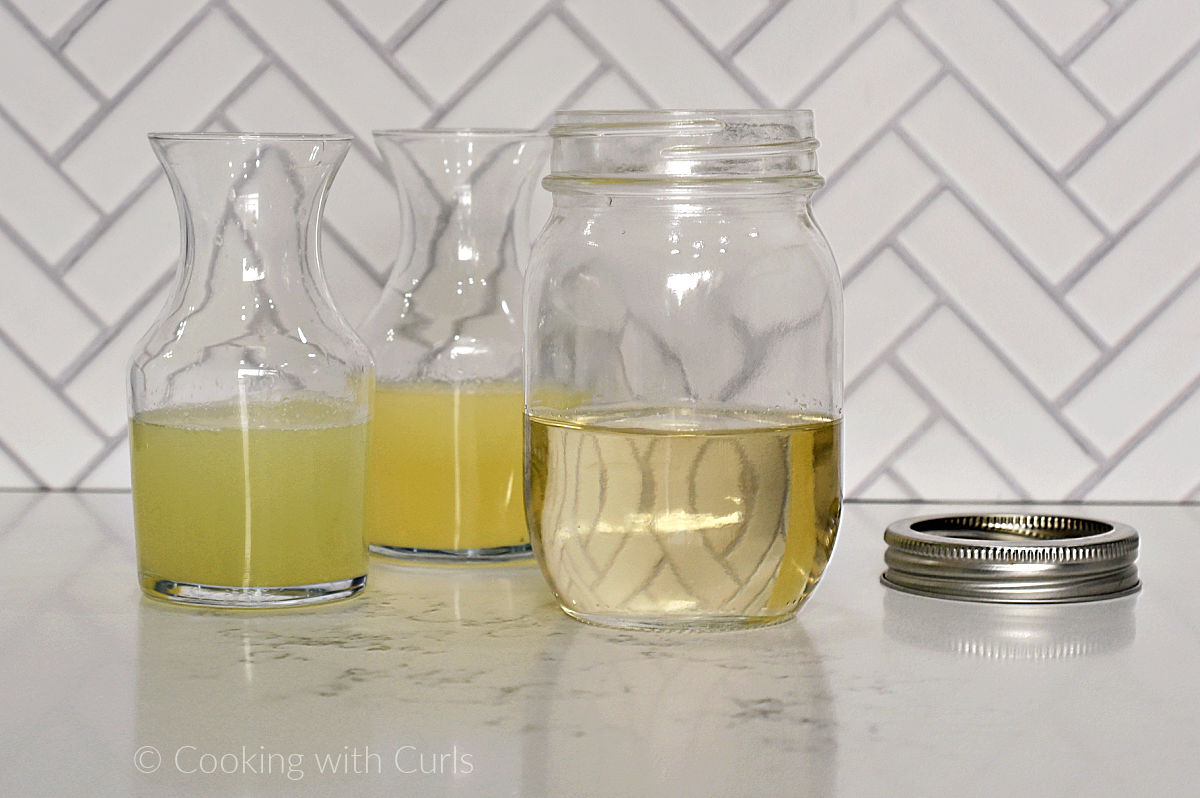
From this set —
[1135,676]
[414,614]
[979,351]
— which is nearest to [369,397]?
[414,614]

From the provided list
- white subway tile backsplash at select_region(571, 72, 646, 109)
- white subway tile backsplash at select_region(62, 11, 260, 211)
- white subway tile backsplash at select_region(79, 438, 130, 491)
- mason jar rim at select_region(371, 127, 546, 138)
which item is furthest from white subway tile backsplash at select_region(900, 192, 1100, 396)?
white subway tile backsplash at select_region(79, 438, 130, 491)

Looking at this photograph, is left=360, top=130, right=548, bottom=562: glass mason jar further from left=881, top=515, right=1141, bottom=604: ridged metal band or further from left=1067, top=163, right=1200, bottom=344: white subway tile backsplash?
left=1067, top=163, right=1200, bottom=344: white subway tile backsplash

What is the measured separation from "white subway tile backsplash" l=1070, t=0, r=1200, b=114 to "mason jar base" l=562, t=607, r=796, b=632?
0.67 meters

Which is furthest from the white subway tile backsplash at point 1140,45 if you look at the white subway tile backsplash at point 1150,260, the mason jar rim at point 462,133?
the mason jar rim at point 462,133

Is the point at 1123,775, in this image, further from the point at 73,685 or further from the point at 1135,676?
the point at 73,685

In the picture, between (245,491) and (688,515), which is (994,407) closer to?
(688,515)

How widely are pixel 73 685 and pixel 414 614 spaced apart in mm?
217

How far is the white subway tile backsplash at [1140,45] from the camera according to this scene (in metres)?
1.26

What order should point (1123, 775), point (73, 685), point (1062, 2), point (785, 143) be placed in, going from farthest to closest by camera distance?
point (1062, 2) → point (785, 143) → point (73, 685) → point (1123, 775)

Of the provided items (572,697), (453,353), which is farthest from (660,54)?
(572,697)

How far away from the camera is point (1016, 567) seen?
36.3 inches

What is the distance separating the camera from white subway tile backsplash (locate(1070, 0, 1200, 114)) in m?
1.26

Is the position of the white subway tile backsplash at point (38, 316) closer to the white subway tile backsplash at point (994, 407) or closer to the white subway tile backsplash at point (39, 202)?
the white subway tile backsplash at point (39, 202)

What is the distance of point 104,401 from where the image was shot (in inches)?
51.3
